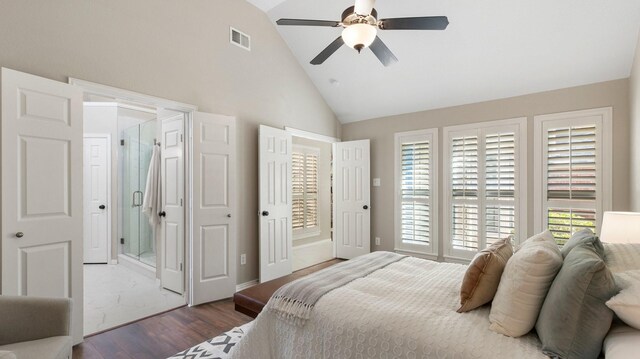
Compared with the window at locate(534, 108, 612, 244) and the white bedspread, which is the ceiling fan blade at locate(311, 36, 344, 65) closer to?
the white bedspread

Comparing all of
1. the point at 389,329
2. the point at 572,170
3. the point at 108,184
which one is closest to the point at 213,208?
the point at 389,329

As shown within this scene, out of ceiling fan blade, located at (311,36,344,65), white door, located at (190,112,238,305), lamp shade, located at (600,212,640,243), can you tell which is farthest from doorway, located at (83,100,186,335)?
lamp shade, located at (600,212,640,243)

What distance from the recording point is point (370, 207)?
5.16 m

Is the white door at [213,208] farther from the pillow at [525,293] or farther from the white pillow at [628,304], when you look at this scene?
the white pillow at [628,304]

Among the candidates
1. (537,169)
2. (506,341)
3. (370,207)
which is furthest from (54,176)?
(537,169)

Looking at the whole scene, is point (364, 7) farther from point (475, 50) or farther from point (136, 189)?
point (136, 189)

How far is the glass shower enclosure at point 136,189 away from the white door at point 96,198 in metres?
0.25

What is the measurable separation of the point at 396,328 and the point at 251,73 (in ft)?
11.8

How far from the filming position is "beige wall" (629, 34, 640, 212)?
2680 mm

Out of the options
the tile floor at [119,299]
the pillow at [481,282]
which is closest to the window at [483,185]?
the pillow at [481,282]

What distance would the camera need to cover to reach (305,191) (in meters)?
6.63

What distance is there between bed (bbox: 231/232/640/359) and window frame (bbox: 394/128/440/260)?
8.75 feet

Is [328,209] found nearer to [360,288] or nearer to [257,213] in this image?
[257,213]

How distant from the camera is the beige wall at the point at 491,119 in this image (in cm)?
332
